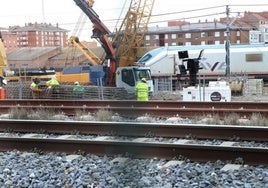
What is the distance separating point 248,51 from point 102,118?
27724mm

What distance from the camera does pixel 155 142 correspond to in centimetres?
695

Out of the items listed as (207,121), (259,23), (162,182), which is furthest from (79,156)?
(259,23)

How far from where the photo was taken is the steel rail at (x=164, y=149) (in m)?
6.09

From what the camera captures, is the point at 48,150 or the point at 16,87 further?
the point at 16,87

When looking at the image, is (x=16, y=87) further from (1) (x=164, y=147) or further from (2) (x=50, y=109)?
(1) (x=164, y=147)

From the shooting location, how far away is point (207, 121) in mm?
9719

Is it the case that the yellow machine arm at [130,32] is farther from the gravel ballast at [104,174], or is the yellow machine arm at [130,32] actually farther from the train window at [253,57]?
the train window at [253,57]

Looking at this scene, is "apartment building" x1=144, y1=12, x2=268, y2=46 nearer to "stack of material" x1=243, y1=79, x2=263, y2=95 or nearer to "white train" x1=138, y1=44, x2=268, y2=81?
"white train" x1=138, y1=44, x2=268, y2=81

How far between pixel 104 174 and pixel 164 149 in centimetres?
136

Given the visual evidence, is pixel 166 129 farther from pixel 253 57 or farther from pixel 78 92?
pixel 253 57

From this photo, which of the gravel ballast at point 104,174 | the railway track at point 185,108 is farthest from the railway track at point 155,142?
the railway track at point 185,108

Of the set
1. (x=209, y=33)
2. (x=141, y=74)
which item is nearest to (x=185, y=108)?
(x=141, y=74)

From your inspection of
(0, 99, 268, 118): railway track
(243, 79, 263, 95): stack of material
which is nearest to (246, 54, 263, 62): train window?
(243, 79, 263, 95): stack of material

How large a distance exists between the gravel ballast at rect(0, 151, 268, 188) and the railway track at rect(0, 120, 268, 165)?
0.20m
